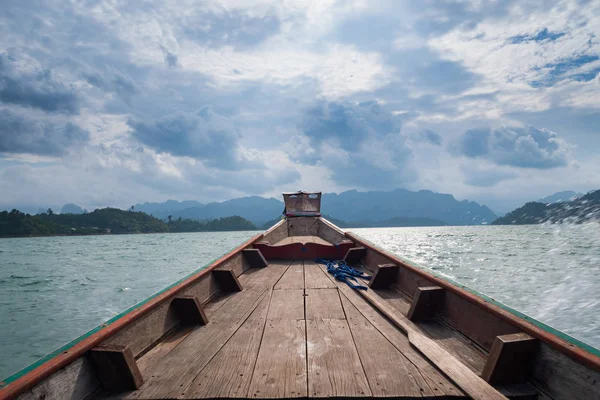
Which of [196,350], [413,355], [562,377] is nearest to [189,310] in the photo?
[196,350]

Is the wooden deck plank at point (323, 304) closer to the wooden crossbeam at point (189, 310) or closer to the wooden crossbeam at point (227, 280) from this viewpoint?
the wooden crossbeam at point (227, 280)

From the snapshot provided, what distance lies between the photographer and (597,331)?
415 inches

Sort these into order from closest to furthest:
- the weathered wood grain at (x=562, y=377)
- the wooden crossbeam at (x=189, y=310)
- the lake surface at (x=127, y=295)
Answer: the weathered wood grain at (x=562, y=377) < the wooden crossbeam at (x=189, y=310) < the lake surface at (x=127, y=295)

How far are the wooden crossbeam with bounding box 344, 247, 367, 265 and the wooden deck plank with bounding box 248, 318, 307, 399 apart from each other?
3.76 metres

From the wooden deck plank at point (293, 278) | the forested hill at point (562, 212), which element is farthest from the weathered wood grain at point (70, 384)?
the forested hill at point (562, 212)

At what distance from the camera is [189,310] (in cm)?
394

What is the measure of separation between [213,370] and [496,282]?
69.5 ft

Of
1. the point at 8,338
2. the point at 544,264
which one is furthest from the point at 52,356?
the point at 544,264

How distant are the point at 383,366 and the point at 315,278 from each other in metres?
3.31

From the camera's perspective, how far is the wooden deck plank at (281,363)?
8.11 ft

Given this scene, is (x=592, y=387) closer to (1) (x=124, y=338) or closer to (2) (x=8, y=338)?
(1) (x=124, y=338)

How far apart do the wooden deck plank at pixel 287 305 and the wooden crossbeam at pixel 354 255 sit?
95.9 inches

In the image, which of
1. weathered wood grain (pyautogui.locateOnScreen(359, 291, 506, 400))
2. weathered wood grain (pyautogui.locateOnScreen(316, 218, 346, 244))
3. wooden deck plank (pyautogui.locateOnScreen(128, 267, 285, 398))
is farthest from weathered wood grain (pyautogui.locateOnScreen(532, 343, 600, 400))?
weathered wood grain (pyautogui.locateOnScreen(316, 218, 346, 244))

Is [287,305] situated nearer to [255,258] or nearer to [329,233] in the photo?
[255,258]
